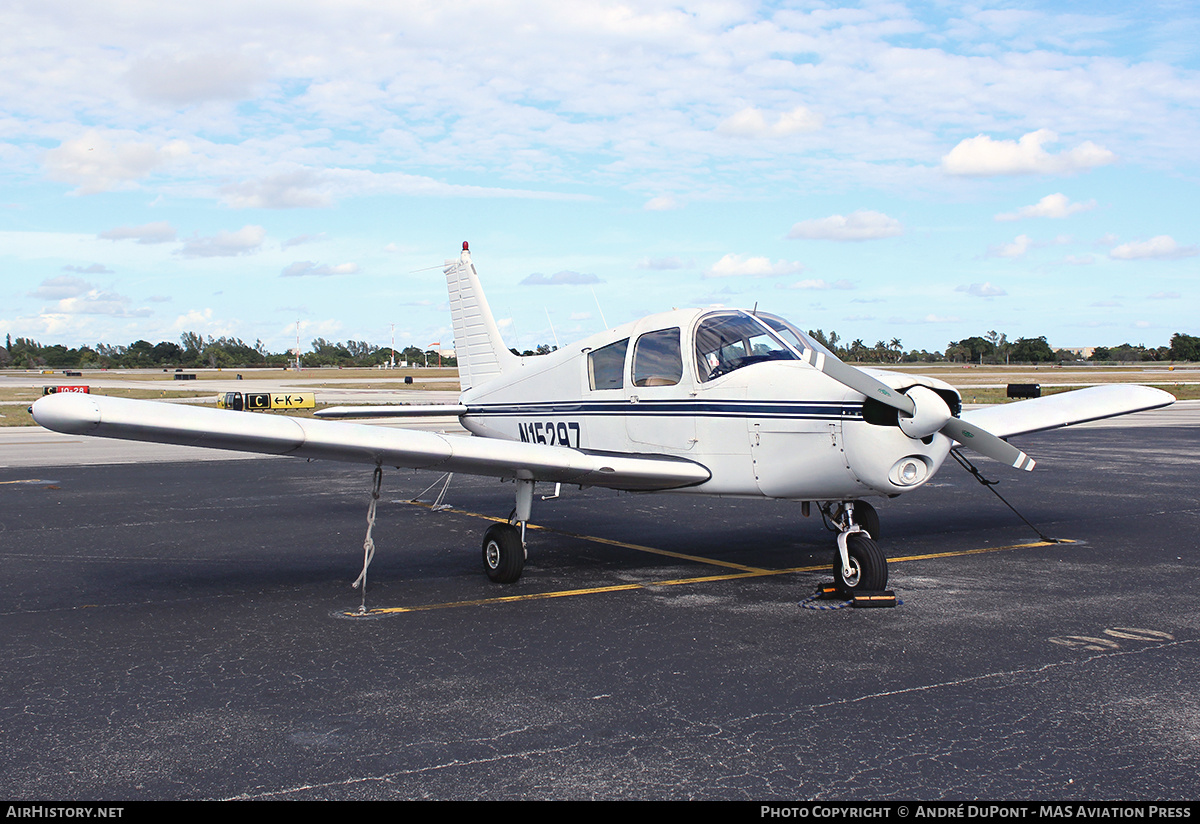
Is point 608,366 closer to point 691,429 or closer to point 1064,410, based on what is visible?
point 691,429

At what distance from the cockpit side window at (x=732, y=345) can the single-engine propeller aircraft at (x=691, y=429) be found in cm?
1

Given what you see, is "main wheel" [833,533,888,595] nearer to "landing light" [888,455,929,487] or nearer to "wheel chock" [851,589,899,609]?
"wheel chock" [851,589,899,609]

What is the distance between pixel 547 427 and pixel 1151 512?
8218mm

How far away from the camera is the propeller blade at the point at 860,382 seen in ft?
21.4

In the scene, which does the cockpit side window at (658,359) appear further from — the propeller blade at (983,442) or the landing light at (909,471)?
the propeller blade at (983,442)

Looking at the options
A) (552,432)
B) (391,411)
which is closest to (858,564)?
(552,432)

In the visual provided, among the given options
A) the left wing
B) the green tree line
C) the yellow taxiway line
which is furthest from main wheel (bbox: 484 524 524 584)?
the green tree line

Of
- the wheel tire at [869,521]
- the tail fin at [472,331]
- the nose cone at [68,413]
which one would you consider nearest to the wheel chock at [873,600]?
the wheel tire at [869,521]

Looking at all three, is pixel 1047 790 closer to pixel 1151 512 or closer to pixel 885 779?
pixel 885 779

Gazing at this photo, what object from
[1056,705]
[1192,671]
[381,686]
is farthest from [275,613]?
[1192,671]

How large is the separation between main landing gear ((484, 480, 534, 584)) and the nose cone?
11.1 ft

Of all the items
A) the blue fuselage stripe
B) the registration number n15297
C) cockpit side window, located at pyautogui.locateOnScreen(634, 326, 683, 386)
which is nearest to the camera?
the blue fuselage stripe

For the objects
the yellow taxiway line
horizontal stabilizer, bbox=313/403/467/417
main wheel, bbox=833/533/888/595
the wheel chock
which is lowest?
the yellow taxiway line

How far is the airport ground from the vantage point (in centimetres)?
Result: 393
